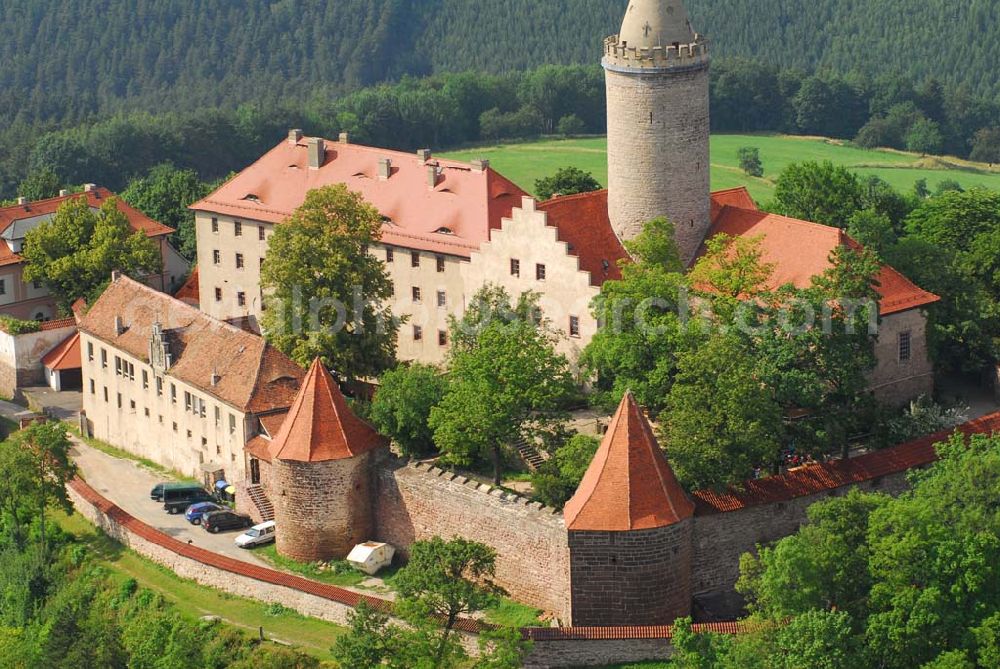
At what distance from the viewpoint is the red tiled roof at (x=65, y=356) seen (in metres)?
99.6

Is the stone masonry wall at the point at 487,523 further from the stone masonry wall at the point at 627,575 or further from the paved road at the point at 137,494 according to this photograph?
the paved road at the point at 137,494

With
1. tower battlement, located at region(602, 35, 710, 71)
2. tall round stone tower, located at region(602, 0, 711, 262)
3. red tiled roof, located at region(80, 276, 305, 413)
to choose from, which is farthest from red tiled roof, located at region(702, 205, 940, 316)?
red tiled roof, located at region(80, 276, 305, 413)

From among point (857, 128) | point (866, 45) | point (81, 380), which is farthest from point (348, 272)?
point (866, 45)

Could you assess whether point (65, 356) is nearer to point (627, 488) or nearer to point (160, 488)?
point (160, 488)

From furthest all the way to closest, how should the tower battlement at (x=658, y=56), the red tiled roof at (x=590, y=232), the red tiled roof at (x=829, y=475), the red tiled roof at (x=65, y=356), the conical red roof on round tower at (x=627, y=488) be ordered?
the red tiled roof at (x=65, y=356) < the red tiled roof at (x=590, y=232) < the tower battlement at (x=658, y=56) < the red tiled roof at (x=829, y=475) < the conical red roof on round tower at (x=627, y=488)

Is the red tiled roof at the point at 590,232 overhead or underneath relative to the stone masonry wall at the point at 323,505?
overhead

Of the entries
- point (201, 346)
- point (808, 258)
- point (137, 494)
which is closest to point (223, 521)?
point (137, 494)

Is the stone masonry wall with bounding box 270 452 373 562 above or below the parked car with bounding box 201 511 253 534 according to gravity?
A: above

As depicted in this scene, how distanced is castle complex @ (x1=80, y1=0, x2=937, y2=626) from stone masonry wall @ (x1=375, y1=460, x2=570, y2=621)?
0.08m

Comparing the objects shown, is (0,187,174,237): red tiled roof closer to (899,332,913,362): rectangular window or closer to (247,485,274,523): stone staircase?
(247,485,274,523): stone staircase

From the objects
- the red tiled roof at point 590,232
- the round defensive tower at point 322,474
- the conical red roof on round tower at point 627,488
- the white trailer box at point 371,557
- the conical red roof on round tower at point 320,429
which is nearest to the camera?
the conical red roof on round tower at point 627,488

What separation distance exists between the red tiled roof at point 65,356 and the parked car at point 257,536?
79.1 ft

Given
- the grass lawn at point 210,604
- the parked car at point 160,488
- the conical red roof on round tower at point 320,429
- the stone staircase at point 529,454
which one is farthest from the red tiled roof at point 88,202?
the stone staircase at point 529,454

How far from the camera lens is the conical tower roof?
84562 mm
